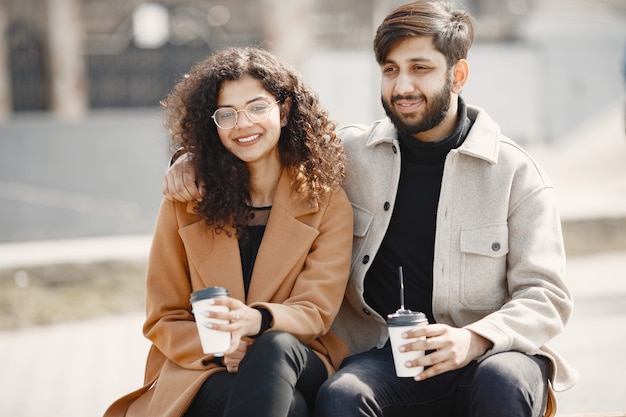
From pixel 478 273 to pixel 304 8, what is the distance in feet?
45.0

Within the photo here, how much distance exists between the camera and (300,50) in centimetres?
1709

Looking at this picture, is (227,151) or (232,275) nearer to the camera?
(232,275)

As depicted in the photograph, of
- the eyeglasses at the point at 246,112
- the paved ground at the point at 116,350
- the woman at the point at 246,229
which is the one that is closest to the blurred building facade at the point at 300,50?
the paved ground at the point at 116,350

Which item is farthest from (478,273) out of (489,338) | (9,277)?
(9,277)

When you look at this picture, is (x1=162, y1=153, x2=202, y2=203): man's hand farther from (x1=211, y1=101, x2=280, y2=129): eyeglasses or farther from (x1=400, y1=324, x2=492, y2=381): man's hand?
(x1=400, y1=324, x2=492, y2=381): man's hand

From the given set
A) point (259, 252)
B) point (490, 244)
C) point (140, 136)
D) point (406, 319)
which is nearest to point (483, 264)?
point (490, 244)

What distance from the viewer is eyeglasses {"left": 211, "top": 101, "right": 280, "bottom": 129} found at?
3.81 metres

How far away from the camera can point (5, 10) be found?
16438 millimetres

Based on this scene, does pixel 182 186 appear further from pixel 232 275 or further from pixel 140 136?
pixel 140 136

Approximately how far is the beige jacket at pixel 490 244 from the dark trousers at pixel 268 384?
49 cm

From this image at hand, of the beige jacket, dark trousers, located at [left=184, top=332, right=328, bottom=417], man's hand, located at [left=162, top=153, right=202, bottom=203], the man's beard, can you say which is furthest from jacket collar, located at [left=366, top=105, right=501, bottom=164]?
dark trousers, located at [left=184, top=332, right=328, bottom=417]

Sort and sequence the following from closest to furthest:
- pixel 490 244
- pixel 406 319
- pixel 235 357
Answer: pixel 406 319 → pixel 235 357 → pixel 490 244

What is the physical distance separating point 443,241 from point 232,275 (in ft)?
2.52

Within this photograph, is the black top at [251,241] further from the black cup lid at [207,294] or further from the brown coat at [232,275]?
the black cup lid at [207,294]
